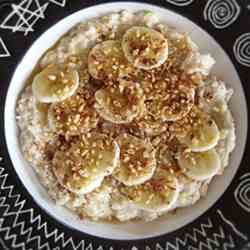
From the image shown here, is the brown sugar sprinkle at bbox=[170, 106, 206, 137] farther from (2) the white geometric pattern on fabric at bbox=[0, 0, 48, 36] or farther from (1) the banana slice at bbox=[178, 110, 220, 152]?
(2) the white geometric pattern on fabric at bbox=[0, 0, 48, 36]

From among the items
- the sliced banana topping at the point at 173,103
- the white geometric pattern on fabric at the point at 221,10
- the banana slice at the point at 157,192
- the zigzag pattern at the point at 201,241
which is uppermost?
the white geometric pattern on fabric at the point at 221,10

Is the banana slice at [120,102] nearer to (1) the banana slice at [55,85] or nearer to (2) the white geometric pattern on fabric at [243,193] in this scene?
(1) the banana slice at [55,85]

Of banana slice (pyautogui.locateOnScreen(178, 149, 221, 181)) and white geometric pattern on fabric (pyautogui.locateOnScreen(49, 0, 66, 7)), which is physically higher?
white geometric pattern on fabric (pyautogui.locateOnScreen(49, 0, 66, 7))

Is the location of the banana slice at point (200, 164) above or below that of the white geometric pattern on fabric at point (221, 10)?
below

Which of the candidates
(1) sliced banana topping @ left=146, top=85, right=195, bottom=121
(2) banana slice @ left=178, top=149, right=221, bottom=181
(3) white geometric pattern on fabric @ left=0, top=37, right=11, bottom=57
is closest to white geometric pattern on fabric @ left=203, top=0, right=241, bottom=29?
(1) sliced banana topping @ left=146, top=85, right=195, bottom=121

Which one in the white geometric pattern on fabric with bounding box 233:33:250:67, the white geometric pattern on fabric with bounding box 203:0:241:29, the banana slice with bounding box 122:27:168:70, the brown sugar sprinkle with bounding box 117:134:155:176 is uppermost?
the white geometric pattern on fabric with bounding box 203:0:241:29

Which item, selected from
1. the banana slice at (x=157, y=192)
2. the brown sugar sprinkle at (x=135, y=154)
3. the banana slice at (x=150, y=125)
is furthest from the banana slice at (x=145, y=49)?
the banana slice at (x=157, y=192)
